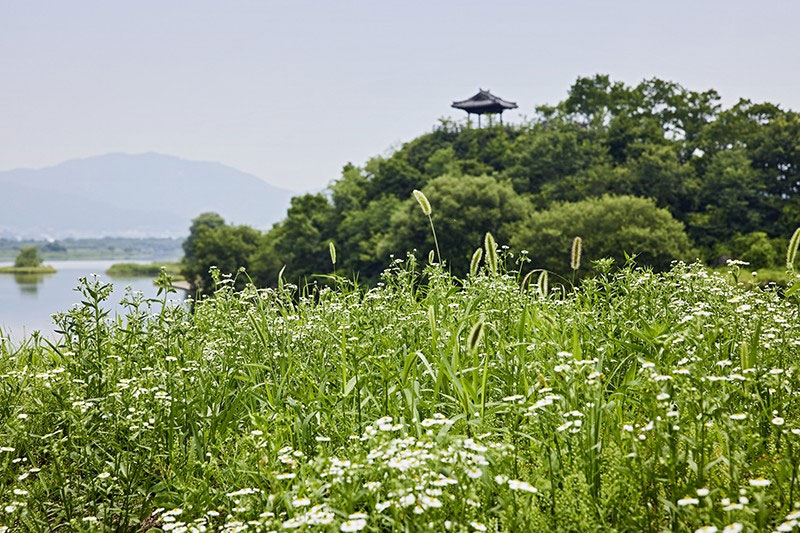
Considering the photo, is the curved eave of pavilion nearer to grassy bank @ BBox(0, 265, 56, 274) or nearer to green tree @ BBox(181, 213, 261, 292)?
green tree @ BBox(181, 213, 261, 292)

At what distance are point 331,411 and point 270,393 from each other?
0.36 metres

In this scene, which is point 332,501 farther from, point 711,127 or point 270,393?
point 711,127

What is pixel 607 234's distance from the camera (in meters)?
37.0

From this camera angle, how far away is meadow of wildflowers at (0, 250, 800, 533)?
2562mm

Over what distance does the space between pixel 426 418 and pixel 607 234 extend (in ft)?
117

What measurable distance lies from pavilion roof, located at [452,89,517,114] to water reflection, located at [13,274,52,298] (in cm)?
Answer: 4605

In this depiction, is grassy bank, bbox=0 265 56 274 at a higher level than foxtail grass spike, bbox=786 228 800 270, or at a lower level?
lower

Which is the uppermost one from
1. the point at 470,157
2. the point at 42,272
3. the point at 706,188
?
the point at 470,157

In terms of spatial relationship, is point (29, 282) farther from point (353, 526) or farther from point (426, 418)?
point (353, 526)

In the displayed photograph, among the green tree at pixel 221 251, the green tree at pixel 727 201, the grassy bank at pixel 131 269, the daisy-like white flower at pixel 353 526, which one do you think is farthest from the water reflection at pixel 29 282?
the daisy-like white flower at pixel 353 526

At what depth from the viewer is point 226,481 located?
11.0 feet

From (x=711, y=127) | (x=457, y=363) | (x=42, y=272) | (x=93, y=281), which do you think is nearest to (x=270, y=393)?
(x=457, y=363)

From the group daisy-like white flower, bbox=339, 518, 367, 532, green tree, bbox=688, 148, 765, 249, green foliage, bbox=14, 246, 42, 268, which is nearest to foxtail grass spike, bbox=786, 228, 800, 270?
daisy-like white flower, bbox=339, 518, 367, 532

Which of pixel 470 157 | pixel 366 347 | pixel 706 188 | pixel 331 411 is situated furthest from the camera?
pixel 470 157
